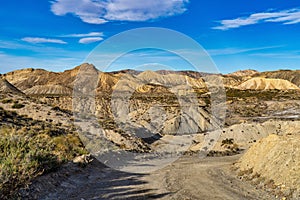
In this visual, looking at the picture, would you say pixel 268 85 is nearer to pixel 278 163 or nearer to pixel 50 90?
pixel 50 90

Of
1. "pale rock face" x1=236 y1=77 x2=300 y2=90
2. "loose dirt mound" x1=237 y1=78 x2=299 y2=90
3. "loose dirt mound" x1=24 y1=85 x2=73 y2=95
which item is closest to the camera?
"loose dirt mound" x1=24 y1=85 x2=73 y2=95

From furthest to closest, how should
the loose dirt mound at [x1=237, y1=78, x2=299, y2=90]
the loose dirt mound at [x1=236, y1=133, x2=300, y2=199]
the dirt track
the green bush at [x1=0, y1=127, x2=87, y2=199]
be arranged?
the loose dirt mound at [x1=237, y1=78, x2=299, y2=90]
the loose dirt mound at [x1=236, y1=133, x2=300, y2=199]
the dirt track
the green bush at [x1=0, y1=127, x2=87, y2=199]

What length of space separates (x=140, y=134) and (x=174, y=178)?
845 inches

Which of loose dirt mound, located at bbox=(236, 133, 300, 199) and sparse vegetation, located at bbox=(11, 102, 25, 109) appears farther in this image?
sparse vegetation, located at bbox=(11, 102, 25, 109)

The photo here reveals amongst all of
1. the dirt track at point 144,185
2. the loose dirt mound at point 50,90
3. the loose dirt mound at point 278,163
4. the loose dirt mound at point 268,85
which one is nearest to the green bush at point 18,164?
the dirt track at point 144,185

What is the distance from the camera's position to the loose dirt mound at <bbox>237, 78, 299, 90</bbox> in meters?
147

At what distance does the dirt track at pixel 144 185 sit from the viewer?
1088cm

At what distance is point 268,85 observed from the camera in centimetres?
15050

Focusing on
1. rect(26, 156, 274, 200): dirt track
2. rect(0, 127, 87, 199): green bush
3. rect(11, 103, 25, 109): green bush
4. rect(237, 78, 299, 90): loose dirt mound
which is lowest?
rect(26, 156, 274, 200): dirt track

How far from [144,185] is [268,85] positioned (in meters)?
147

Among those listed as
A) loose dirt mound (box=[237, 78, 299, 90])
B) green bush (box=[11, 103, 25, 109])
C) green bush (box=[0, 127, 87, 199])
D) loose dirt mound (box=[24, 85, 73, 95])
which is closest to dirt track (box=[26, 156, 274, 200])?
green bush (box=[0, 127, 87, 199])

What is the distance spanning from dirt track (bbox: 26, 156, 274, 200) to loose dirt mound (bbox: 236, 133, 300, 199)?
2.55ft

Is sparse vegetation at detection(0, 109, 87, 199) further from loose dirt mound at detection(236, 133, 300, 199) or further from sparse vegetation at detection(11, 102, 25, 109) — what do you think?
sparse vegetation at detection(11, 102, 25, 109)

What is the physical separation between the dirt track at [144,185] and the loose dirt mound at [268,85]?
140942 millimetres
